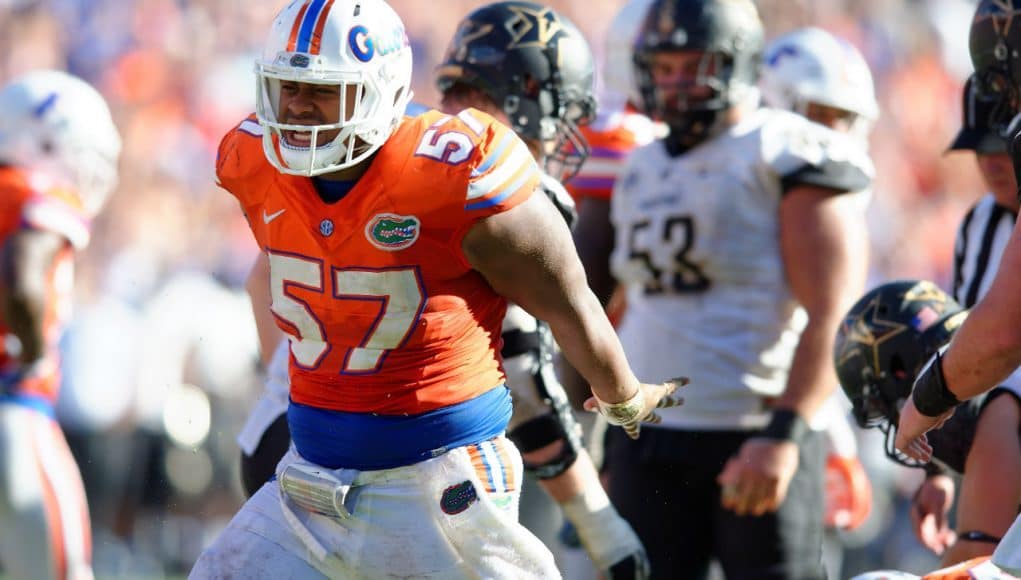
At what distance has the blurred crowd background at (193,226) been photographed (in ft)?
31.3

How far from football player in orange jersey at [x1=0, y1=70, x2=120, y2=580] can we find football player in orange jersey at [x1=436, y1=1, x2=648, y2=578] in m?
1.84

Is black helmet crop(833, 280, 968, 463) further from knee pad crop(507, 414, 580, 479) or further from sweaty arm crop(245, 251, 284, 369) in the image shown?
sweaty arm crop(245, 251, 284, 369)

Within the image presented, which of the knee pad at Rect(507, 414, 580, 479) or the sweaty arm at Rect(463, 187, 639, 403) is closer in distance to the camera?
the sweaty arm at Rect(463, 187, 639, 403)

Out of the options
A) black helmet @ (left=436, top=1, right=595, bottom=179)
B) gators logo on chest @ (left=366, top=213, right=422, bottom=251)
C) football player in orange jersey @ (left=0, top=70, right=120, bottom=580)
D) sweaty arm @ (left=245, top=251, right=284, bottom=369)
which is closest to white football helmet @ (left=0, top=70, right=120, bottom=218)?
football player in orange jersey @ (left=0, top=70, right=120, bottom=580)

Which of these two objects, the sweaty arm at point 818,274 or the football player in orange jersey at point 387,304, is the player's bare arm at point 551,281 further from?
the sweaty arm at point 818,274

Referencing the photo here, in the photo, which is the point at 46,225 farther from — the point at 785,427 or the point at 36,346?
the point at 785,427

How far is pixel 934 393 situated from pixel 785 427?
1.36 metres

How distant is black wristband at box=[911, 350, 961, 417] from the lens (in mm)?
3273

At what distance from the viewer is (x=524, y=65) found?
457 centimetres

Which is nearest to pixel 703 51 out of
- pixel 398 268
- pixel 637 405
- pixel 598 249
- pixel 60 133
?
pixel 598 249

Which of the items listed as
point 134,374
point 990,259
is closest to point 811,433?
point 990,259

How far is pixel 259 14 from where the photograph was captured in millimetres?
12742

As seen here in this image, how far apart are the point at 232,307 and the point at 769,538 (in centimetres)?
628

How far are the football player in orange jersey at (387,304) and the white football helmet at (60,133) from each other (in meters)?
2.88
